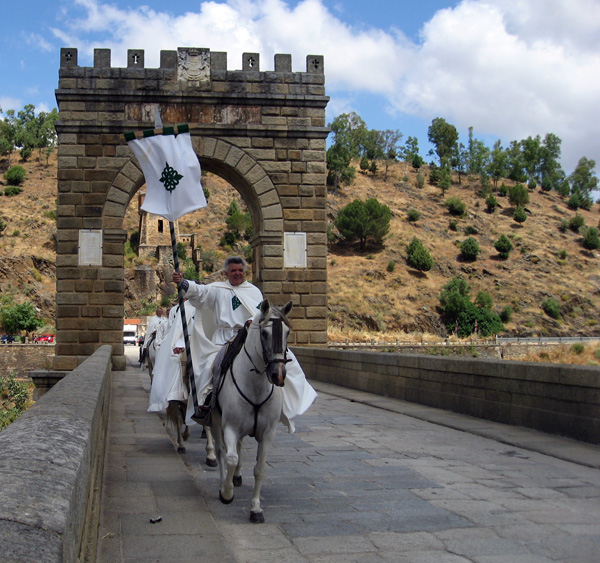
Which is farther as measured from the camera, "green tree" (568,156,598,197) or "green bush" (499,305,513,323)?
"green tree" (568,156,598,197)

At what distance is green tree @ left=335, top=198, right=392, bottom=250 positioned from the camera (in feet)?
250

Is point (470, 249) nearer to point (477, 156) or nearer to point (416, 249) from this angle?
point (416, 249)

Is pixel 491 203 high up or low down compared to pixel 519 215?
up

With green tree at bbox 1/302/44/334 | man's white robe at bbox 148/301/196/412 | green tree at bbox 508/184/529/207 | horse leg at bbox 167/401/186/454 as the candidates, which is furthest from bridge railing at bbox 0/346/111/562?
green tree at bbox 508/184/529/207

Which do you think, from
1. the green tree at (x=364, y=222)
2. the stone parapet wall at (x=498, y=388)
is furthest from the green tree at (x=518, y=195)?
the stone parapet wall at (x=498, y=388)

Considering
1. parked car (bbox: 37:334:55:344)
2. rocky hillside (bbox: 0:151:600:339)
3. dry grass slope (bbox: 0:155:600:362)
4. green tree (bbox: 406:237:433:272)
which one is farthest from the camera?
green tree (bbox: 406:237:433:272)

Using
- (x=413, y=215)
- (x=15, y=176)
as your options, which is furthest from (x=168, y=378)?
(x=15, y=176)

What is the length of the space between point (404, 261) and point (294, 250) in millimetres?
57814

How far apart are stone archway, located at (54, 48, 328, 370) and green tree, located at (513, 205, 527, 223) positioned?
72339 mm

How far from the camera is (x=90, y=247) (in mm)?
18094

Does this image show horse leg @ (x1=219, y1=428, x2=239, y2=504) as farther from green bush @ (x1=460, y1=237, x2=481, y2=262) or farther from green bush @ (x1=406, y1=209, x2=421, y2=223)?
green bush @ (x1=406, y1=209, x2=421, y2=223)

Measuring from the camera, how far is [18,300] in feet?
199

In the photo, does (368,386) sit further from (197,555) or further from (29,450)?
(29,450)

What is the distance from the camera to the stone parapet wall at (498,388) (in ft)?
25.6
